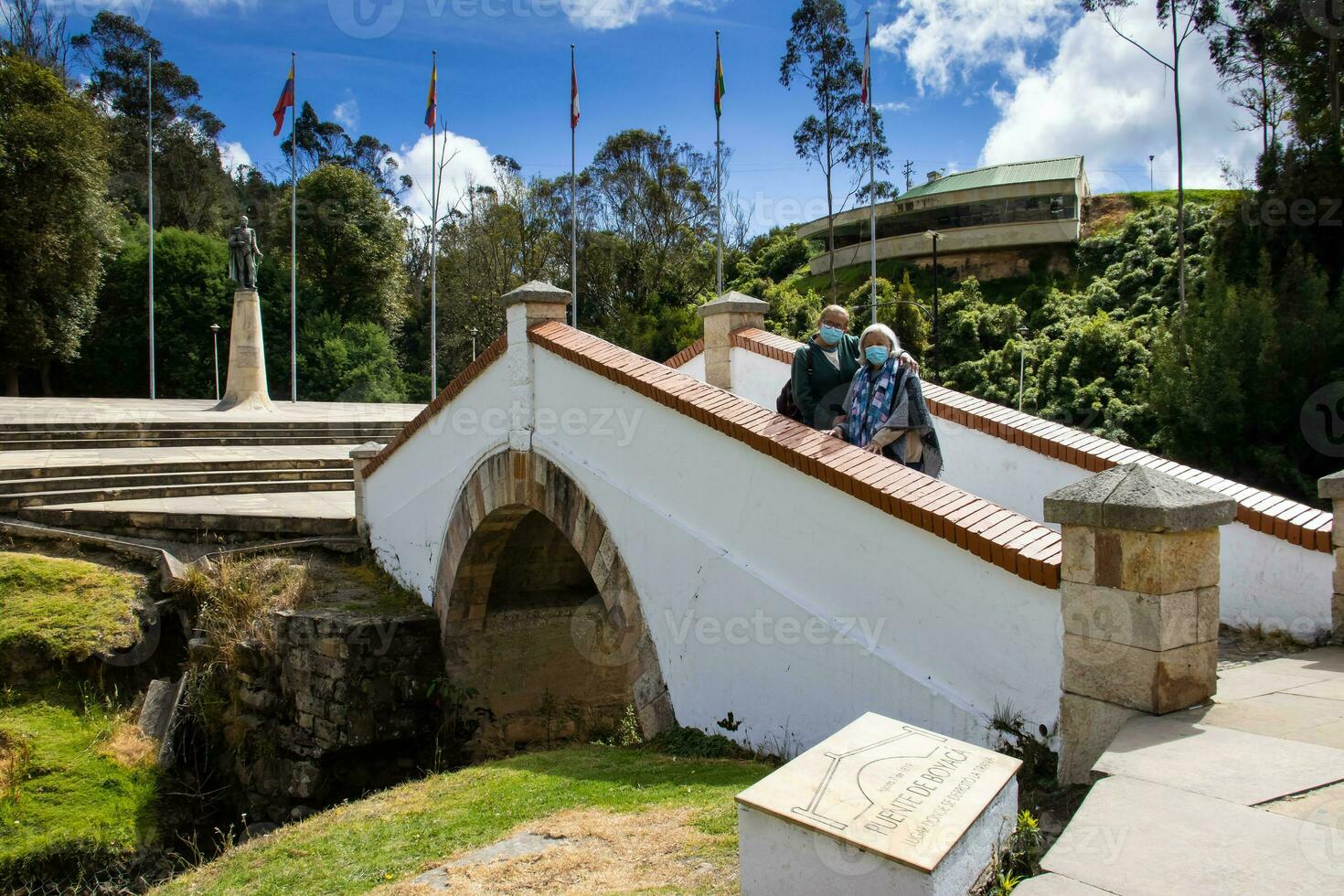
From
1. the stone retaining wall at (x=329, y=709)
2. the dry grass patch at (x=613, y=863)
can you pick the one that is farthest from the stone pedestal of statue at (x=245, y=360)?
the dry grass patch at (x=613, y=863)

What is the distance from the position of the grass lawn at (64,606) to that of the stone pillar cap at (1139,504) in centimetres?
884

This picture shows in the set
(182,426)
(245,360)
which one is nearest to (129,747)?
(182,426)

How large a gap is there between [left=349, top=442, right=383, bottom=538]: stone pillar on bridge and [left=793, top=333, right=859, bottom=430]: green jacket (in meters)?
5.92

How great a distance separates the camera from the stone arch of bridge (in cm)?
779

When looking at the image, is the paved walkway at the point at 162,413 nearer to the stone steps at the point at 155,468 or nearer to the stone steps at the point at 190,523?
the stone steps at the point at 155,468

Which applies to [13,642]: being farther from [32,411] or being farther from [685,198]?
[685,198]

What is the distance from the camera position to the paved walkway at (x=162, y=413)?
49.3 feet

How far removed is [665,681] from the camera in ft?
19.0

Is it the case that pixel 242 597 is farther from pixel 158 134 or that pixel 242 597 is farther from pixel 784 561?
pixel 158 134

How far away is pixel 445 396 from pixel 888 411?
15.6 feet

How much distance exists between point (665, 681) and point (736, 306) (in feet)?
16.0

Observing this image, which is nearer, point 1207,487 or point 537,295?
point 1207,487

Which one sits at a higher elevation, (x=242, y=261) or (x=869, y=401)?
(x=242, y=261)

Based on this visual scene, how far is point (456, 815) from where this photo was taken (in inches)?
200
